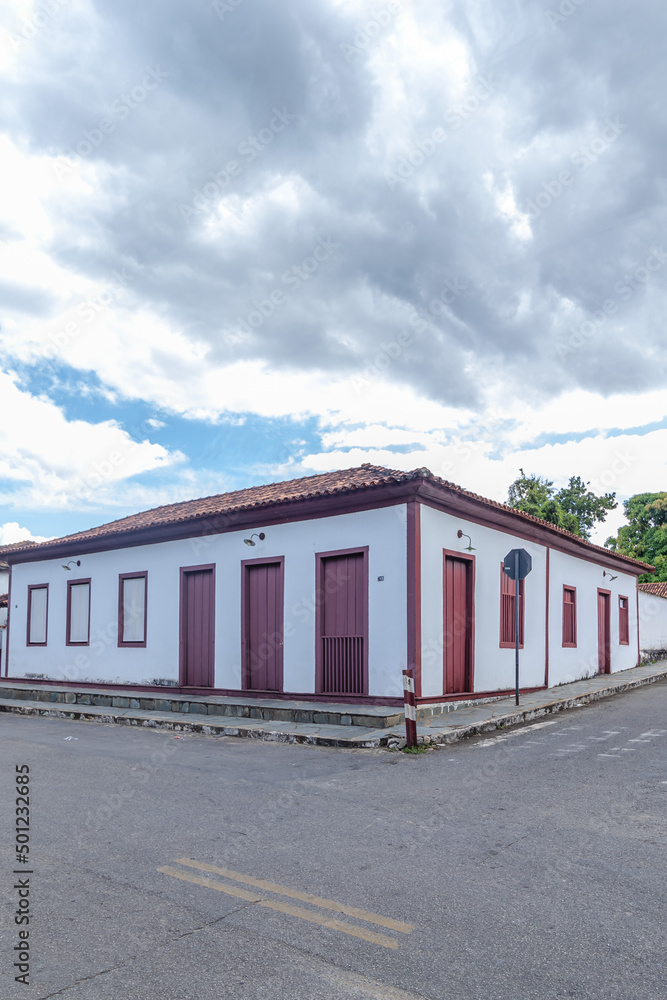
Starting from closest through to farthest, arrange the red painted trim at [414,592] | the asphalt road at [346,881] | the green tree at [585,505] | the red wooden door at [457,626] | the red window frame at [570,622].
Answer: the asphalt road at [346,881] → the red painted trim at [414,592] → the red wooden door at [457,626] → the red window frame at [570,622] → the green tree at [585,505]

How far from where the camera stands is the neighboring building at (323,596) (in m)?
12.5

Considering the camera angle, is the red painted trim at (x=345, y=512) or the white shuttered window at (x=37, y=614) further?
the white shuttered window at (x=37, y=614)

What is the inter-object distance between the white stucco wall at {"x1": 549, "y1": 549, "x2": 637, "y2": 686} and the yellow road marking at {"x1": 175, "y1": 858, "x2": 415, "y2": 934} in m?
14.1

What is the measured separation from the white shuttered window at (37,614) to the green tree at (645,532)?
1439 inches

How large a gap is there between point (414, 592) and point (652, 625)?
20.5 meters

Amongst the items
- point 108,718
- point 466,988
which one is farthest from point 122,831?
point 108,718

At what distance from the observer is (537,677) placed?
16.6 metres

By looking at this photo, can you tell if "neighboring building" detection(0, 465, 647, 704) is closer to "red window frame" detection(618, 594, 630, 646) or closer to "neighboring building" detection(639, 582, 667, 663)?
"red window frame" detection(618, 594, 630, 646)

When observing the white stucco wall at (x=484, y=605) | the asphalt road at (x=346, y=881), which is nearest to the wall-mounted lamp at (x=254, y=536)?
the white stucco wall at (x=484, y=605)

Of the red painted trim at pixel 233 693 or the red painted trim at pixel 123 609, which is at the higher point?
the red painted trim at pixel 123 609

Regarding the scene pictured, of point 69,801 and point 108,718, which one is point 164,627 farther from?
point 69,801

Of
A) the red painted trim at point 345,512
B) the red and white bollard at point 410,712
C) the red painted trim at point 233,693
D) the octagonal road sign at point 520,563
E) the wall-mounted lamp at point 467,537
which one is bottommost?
the red painted trim at point 233,693

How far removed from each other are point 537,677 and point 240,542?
23.8ft

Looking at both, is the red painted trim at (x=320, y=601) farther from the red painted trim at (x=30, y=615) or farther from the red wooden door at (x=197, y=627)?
the red painted trim at (x=30, y=615)
